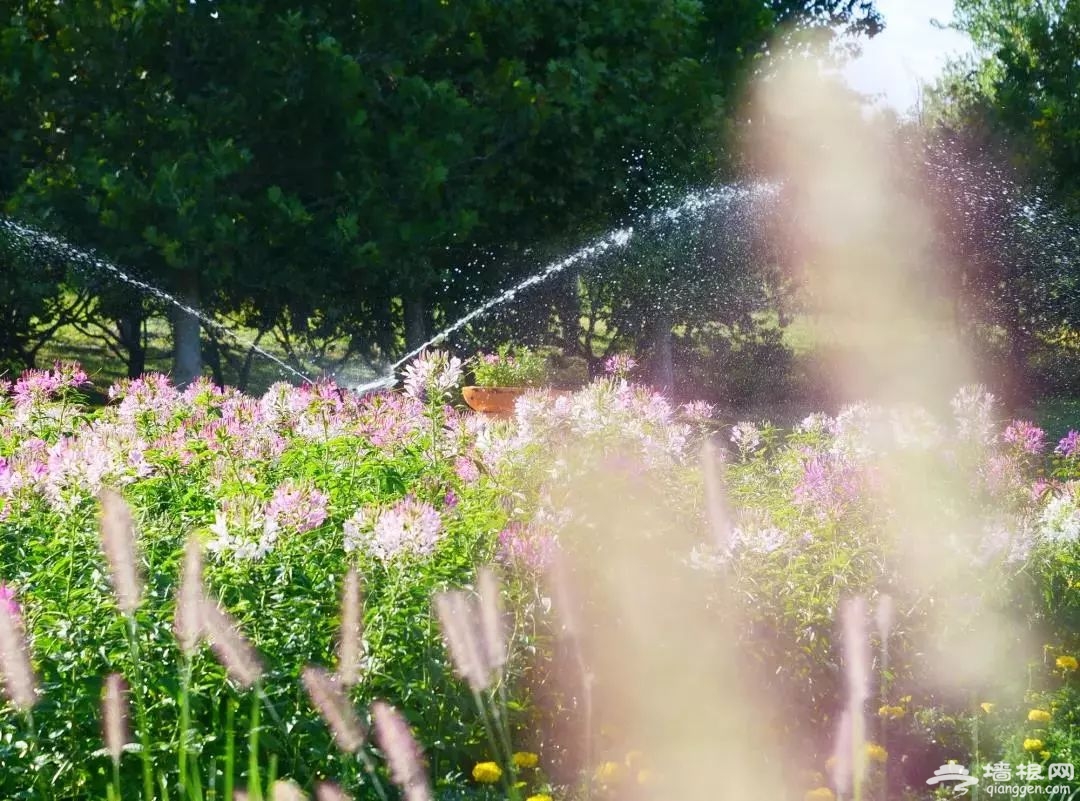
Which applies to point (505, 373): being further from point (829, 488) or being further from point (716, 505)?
point (716, 505)

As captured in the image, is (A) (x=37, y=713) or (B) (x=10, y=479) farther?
(B) (x=10, y=479)

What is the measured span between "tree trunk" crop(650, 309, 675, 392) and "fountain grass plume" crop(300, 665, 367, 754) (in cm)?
1053

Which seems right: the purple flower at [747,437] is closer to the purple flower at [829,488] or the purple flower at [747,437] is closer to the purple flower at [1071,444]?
the purple flower at [829,488]

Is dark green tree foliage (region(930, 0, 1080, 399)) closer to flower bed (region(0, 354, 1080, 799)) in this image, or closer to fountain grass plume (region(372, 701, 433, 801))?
flower bed (region(0, 354, 1080, 799))

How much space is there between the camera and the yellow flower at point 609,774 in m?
2.86

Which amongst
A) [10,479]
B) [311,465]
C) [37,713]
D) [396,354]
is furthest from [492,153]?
[37,713]

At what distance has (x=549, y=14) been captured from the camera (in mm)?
10797


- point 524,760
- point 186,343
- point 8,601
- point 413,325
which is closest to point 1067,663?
point 524,760

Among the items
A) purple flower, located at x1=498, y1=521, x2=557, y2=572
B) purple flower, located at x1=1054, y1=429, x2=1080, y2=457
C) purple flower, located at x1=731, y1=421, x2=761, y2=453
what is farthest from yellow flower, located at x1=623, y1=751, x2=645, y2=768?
purple flower, located at x1=1054, y1=429, x2=1080, y2=457

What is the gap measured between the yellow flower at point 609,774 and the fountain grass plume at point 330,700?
2.09ft

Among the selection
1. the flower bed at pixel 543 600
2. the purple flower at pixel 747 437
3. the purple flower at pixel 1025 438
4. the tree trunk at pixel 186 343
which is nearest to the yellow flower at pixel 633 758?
the flower bed at pixel 543 600

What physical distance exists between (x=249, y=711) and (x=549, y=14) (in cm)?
925

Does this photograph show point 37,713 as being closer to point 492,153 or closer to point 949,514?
point 949,514

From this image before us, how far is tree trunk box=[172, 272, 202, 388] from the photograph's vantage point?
34.3ft
